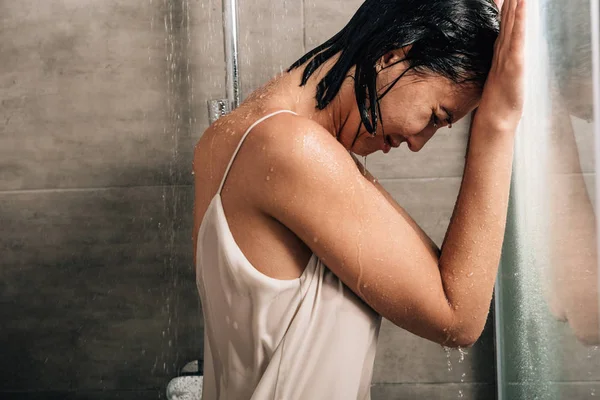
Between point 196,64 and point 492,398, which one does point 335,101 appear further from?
point 492,398

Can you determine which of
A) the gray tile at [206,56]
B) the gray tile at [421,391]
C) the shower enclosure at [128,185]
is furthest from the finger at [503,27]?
the gray tile at [421,391]

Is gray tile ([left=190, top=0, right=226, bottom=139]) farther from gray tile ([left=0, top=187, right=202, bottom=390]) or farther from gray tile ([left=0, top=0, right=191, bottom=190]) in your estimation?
gray tile ([left=0, top=187, right=202, bottom=390])

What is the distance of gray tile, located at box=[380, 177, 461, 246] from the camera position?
5.13ft

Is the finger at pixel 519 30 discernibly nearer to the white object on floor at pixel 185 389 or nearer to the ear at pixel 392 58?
the ear at pixel 392 58

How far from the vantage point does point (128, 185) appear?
1598 mm

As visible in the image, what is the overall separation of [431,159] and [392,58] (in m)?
0.96

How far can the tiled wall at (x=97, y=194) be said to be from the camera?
1.58 m

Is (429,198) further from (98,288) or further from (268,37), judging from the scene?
(98,288)

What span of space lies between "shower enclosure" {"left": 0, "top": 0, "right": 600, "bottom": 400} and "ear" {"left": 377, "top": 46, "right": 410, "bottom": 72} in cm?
86

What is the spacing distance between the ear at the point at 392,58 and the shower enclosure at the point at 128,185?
0.86m

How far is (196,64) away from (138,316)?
679 mm

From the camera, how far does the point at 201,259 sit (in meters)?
0.64

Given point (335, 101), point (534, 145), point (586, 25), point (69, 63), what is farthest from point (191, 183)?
point (586, 25)

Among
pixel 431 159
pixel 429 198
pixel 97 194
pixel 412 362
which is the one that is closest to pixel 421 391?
pixel 412 362
